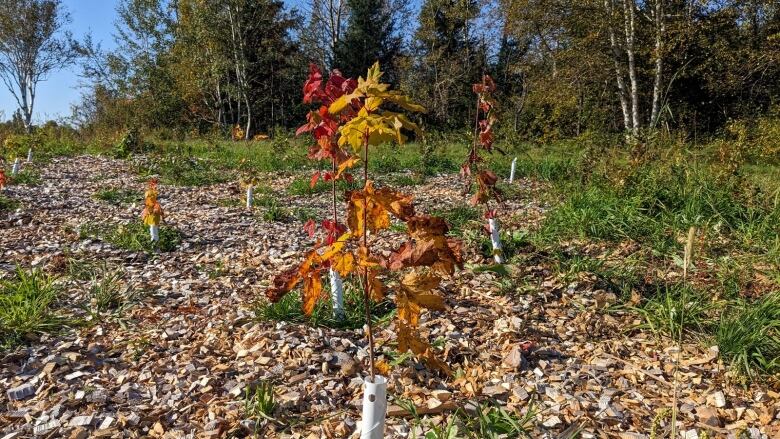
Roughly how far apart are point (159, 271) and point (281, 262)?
96cm

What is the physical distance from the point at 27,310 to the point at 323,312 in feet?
5.67

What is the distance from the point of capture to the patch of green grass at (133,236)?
4238 mm

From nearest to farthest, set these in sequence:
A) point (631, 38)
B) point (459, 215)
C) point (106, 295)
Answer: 1. point (106, 295)
2. point (459, 215)
3. point (631, 38)

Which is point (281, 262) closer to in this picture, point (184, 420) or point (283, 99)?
point (184, 420)

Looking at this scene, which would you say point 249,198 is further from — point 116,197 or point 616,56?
point 616,56

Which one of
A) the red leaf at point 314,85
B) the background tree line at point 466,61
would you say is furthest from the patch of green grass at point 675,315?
the background tree line at point 466,61

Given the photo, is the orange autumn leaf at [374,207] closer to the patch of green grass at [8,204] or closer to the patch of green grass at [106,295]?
the patch of green grass at [106,295]

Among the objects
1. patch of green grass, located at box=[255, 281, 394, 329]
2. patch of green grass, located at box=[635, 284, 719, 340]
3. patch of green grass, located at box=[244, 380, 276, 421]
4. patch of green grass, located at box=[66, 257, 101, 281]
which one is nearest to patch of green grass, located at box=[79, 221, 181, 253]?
patch of green grass, located at box=[66, 257, 101, 281]

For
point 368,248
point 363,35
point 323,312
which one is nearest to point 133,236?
point 323,312

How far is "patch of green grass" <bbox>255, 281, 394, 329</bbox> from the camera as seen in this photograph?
2773 mm

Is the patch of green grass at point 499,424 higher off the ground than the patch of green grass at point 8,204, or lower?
lower

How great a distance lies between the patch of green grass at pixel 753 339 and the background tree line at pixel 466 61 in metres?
10.9

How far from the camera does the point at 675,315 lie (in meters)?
2.64

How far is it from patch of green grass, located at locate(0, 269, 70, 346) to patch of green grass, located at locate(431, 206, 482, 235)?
3087 mm
